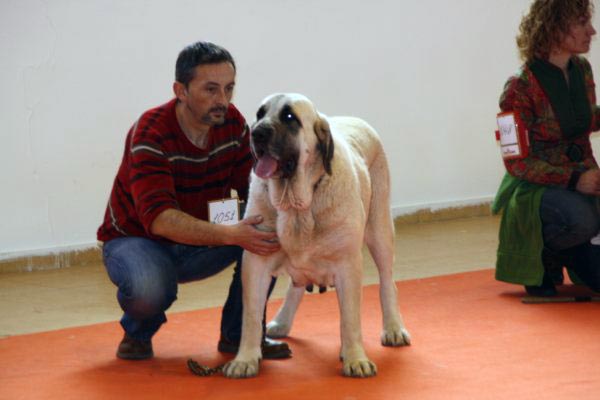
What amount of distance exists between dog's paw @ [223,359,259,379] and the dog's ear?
29.3 inches

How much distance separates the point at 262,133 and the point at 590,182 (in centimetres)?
195

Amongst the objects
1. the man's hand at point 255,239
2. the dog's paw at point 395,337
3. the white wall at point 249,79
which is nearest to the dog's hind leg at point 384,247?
the dog's paw at point 395,337

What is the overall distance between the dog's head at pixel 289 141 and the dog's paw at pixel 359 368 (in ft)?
1.91

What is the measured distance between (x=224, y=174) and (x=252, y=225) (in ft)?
1.60

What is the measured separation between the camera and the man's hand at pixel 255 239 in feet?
10.5

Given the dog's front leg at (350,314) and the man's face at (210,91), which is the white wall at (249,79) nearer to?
the man's face at (210,91)

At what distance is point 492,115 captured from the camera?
320 inches

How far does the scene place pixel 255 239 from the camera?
126 inches

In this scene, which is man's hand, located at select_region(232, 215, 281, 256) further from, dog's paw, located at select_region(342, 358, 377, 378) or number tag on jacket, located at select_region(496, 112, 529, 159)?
number tag on jacket, located at select_region(496, 112, 529, 159)

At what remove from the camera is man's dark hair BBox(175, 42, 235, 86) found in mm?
3389

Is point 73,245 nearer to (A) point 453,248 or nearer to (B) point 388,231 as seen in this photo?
(A) point 453,248

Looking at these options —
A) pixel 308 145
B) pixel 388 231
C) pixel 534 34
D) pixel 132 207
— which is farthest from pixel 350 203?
pixel 534 34

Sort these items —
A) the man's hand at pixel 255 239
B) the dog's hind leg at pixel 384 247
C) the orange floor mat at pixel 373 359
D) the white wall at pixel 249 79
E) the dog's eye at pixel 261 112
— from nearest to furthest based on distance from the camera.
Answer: the orange floor mat at pixel 373 359
the dog's eye at pixel 261 112
the man's hand at pixel 255 239
the dog's hind leg at pixel 384 247
the white wall at pixel 249 79

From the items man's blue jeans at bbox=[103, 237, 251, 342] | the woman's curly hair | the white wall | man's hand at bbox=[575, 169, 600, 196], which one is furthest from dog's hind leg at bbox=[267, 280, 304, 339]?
the white wall
